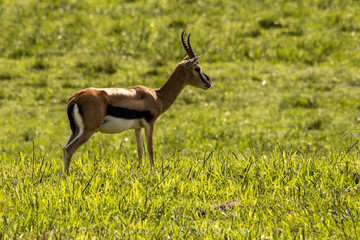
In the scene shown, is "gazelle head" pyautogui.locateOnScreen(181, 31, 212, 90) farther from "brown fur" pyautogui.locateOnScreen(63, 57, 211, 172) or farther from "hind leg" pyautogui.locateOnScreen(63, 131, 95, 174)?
"hind leg" pyautogui.locateOnScreen(63, 131, 95, 174)

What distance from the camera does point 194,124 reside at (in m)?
13.3

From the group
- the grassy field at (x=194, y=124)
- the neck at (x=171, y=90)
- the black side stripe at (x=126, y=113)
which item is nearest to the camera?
the grassy field at (x=194, y=124)

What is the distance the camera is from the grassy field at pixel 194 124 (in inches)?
222

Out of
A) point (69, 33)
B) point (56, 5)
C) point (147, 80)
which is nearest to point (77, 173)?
point (147, 80)

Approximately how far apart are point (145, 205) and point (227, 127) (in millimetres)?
7393

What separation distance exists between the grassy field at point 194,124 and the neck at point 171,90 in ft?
2.52

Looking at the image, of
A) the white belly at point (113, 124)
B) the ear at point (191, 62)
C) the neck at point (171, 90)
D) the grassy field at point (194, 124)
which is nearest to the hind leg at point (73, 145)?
the grassy field at point (194, 124)

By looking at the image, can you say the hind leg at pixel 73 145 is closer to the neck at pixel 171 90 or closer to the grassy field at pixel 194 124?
the grassy field at pixel 194 124

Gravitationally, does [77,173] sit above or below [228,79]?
above

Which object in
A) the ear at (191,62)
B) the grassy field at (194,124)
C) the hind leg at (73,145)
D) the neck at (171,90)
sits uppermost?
the ear at (191,62)

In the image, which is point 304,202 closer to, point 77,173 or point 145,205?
point 145,205

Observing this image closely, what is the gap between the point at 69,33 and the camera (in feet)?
60.3

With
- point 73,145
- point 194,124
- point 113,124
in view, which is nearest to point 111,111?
point 113,124

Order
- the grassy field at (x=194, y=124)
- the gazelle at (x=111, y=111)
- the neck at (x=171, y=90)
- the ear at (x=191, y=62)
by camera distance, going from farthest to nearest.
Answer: the neck at (x=171, y=90), the ear at (x=191, y=62), the gazelle at (x=111, y=111), the grassy field at (x=194, y=124)
